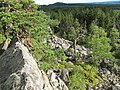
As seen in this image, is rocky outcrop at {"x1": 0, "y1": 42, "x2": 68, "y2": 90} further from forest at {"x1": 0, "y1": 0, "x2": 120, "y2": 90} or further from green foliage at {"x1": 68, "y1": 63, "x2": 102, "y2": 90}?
green foliage at {"x1": 68, "y1": 63, "x2": 102, "y2": 90}

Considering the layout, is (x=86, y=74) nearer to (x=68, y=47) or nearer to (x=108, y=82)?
(x=108, y=82)

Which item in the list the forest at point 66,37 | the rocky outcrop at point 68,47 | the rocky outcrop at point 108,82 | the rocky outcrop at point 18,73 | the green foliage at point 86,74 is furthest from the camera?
the rocky outcrop at point 68,47

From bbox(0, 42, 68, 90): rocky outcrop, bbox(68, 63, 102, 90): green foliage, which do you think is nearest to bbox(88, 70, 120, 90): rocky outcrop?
bbox(68, 63, 102, 90): green foliage

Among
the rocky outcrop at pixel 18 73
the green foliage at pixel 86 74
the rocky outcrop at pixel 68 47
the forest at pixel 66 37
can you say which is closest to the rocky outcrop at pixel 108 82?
the forest at pixel 66 37

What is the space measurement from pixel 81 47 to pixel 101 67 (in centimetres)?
2057

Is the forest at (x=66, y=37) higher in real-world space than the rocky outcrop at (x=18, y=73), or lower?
lower

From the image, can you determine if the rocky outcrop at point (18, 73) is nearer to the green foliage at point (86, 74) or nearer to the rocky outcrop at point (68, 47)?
the green foliage at point (86, 74)

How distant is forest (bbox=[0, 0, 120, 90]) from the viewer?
44125mm

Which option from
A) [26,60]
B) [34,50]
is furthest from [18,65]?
[34,50]

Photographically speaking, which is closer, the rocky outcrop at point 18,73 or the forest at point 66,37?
the rocky outcrop at point 18,73

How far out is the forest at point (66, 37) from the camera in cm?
4412

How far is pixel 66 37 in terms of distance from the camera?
154 metres

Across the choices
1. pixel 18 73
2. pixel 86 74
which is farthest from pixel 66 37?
pixel 18 73

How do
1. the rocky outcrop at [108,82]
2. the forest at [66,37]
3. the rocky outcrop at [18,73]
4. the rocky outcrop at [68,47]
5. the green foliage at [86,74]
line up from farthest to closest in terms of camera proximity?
the rocky outcrop at [68,47] → the rocky outcrop at [108,82] → the green foliage at [86,74] → the forest at [66,37] → the rocky outcrop at [18,73]
